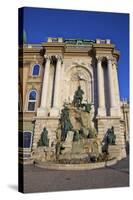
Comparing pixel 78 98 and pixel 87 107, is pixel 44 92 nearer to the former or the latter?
pixel 78 98

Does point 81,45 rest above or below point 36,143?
above

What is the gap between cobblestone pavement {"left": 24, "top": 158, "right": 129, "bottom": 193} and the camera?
10.6m

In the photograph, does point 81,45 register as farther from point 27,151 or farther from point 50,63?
point 27,151

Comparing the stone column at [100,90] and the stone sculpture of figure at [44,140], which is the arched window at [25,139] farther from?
the stone column at [100,90]

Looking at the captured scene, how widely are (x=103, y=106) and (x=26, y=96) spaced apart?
6.14ft

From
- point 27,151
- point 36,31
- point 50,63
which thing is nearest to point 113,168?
point 27,151

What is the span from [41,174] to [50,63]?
2761mm

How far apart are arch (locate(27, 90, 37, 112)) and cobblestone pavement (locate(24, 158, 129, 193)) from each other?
1.33 metres

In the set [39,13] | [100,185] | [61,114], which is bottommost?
[100,185]

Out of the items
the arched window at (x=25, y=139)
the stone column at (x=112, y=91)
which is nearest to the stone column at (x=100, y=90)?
the stone column at (x=112, y=91)

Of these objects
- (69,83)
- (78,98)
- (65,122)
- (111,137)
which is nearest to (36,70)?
(69,83)

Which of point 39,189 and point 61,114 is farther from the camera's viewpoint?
point 61,114

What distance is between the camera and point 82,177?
1106 centimetres

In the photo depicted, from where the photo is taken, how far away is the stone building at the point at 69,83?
11.4 m
